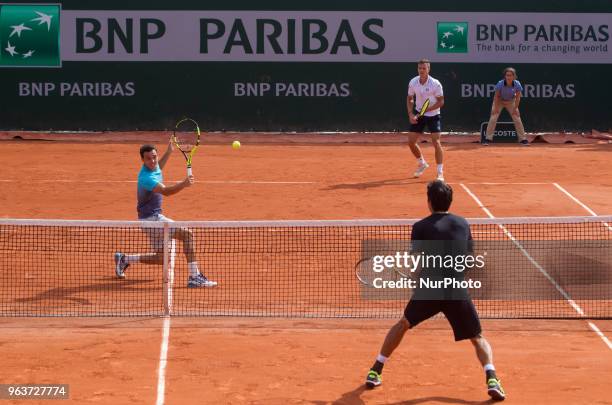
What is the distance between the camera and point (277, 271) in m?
12.1

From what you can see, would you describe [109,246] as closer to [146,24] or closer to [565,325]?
[565,325]

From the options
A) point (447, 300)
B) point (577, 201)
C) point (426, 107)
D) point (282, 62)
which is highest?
point (282, 62)

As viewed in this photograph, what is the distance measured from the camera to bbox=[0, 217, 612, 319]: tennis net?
34.4ft

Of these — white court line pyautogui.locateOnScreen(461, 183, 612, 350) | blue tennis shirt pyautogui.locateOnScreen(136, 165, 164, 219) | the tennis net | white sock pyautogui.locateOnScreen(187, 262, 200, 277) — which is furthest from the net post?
white court line pyautogui.locateOnScreen(461, 183, 612, 350)

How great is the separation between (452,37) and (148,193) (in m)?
13.7

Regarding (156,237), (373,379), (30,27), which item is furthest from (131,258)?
(30,27)

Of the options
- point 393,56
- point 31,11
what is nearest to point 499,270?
point 393,56

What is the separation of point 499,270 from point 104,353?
4770 mm

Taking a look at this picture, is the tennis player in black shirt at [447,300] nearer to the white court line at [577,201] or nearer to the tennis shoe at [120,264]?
the tennis shoe at [120,264]

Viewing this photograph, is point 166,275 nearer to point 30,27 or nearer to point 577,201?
point 577,201

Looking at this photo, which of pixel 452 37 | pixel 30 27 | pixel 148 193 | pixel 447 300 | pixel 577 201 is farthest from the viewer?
pixel 452 37

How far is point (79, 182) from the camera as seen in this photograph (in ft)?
56.7

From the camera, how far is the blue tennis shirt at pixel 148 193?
1124 cm

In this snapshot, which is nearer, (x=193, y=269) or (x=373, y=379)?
(x=373, y=379)
